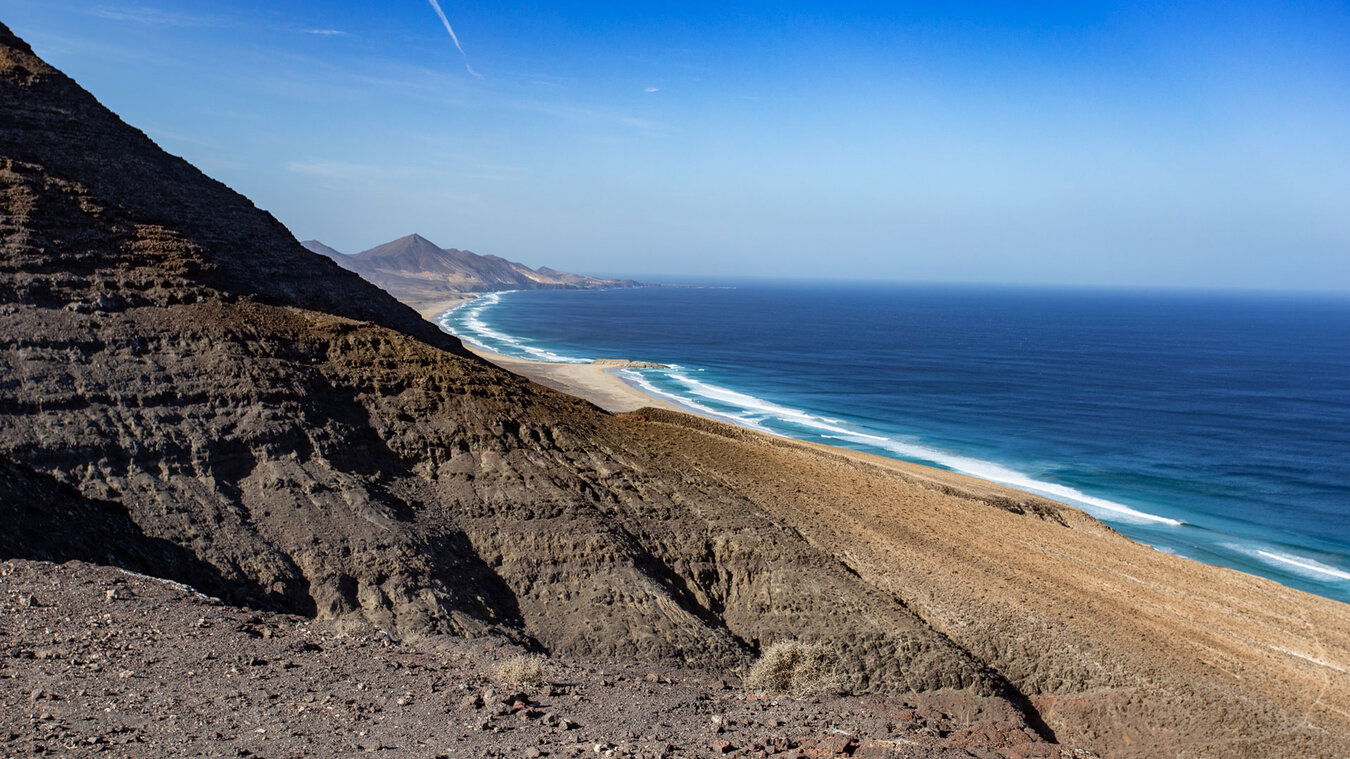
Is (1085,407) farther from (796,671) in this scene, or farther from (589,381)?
(796,671)

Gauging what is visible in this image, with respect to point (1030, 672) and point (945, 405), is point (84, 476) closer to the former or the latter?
point (1030, 672)

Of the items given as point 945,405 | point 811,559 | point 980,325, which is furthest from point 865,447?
point 980,325

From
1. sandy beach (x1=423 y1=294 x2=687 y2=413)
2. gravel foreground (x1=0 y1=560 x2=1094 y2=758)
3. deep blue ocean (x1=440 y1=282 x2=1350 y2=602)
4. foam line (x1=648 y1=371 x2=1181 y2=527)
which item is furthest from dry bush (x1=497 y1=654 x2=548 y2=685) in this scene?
sandy beach (x1=423 y1=294 x2=687 y2=413)

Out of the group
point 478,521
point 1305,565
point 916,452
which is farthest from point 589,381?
point 478,521

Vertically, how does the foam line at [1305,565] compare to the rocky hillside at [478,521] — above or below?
below

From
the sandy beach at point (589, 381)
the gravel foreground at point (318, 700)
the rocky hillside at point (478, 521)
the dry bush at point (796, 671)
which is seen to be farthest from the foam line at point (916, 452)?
the gravel foreground at point (318, 700)

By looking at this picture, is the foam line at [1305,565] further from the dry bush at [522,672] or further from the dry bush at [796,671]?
the dry bush at [522,672]

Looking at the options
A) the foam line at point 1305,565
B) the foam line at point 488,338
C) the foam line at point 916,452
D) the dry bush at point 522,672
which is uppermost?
the foam line at point 488,338

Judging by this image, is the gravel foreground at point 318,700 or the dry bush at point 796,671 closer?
the gravel foreground at point 318,700
